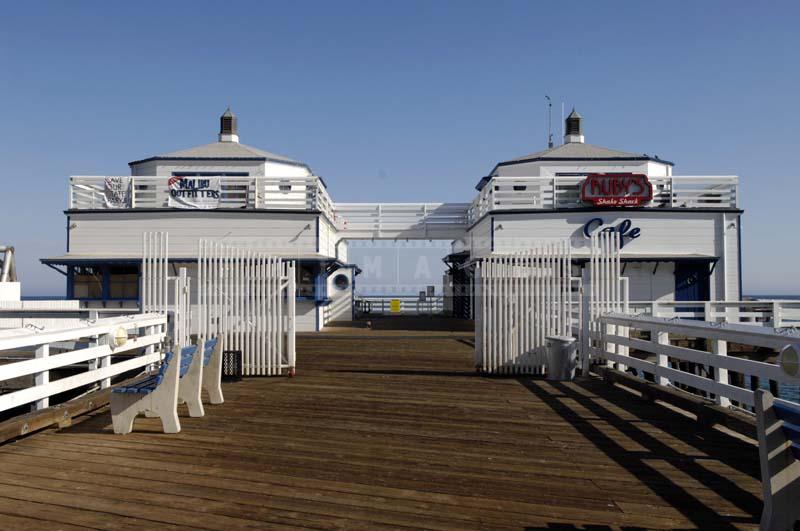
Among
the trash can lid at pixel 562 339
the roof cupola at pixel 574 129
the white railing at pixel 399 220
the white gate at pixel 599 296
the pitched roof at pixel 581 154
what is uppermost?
the roof cupola at pixel 574 129

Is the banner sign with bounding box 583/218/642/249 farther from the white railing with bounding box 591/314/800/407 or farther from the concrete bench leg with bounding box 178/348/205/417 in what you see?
the concrete bench leg with bounding box 178/348/205/417

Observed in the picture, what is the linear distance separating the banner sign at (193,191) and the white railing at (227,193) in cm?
25

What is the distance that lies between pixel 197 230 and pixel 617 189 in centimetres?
1552

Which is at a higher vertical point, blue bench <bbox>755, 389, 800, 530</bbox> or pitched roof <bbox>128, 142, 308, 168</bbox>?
pitched roof <bbox>128, 142, 308, 168</bbox>

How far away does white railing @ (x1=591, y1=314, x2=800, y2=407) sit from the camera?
535 cm

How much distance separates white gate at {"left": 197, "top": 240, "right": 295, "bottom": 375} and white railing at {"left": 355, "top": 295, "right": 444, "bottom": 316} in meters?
22.1

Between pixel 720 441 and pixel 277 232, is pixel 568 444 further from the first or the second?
pixel 277 232

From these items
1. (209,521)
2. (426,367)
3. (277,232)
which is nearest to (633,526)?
(209,521)

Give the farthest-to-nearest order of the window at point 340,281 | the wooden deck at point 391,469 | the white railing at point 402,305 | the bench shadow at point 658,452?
the white railing at point 402,305, the window at point 340,281, the bench shadow at point 658,452, the wooden deck at point 391,469

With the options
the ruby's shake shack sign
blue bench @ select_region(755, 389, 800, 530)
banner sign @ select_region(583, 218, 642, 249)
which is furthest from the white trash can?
the ruby's shake shack sign

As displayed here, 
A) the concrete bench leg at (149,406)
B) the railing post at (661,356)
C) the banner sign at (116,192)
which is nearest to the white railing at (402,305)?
the banner sign at (116,192)

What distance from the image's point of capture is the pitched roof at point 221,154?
24.8 meters

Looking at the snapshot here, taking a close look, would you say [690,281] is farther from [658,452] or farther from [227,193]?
[658,452]

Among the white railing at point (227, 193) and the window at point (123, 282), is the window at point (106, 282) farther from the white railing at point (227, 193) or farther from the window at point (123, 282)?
the white railing at point (227, 193)
